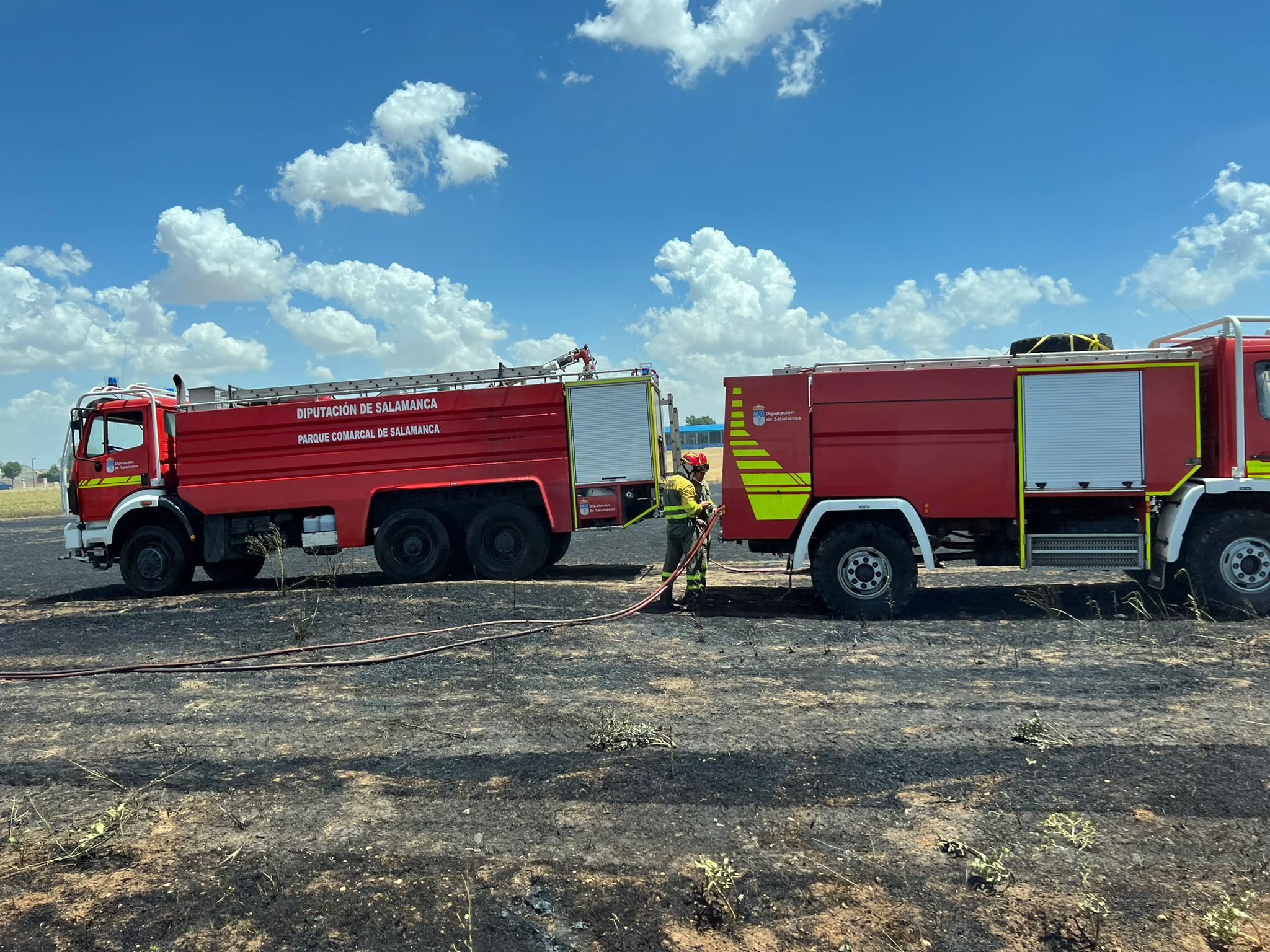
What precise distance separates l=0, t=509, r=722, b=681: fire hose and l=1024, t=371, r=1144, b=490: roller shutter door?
4.62 metres

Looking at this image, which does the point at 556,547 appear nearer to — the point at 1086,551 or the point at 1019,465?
the point at 1019,465

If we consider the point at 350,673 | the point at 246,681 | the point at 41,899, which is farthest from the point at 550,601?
the point at 41,899

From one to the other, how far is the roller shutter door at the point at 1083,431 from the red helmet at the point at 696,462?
11.5ft

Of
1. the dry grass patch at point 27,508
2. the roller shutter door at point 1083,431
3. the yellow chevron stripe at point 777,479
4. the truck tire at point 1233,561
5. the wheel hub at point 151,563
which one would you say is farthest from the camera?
the dry grass patch at point 27,508

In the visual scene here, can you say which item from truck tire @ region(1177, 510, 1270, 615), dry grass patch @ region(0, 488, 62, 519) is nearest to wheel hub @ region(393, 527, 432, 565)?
truck tire @ region(1177, 510, 1270, 615)

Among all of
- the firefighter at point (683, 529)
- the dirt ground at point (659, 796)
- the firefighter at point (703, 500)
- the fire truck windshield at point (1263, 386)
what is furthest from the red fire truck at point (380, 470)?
the fire truck windshield at point (1263, 386)

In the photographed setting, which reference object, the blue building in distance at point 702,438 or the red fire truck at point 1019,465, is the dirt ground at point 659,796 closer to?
the red fire truck at point 1019,465

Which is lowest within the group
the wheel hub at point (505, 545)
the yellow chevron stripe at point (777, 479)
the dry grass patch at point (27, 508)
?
the dry grass patch at point (27, 508)

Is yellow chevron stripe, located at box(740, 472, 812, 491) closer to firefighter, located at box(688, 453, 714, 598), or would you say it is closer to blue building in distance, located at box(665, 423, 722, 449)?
firefighter, located at box(688, 453, 714, 598)

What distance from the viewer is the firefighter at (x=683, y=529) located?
28.3 feet

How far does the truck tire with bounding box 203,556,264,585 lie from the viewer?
12008mm

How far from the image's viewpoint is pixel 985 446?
304 inches

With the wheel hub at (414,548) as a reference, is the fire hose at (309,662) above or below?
below

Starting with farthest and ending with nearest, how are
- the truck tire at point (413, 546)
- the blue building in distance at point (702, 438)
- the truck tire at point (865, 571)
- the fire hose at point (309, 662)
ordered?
the blue building in distance at point (702, 438)
the truck tire at point (413, 546)
the truck tire at point (865, 571)
the fire hose at point (309, 662)
